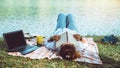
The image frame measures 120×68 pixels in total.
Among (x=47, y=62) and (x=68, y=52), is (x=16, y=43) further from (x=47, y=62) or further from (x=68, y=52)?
(x=68, y=52)

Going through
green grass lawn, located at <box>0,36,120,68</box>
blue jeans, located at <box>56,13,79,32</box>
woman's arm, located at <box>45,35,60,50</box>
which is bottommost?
green grass lawn, located at <box>0,36,120,68</box>

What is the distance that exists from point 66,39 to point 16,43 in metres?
1.44

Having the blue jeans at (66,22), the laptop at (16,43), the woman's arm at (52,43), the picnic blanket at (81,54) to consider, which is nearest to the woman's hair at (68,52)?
the picnic blanket at (81,54)

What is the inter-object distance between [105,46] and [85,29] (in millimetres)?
6118

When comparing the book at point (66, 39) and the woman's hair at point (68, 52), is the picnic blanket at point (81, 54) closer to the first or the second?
the woman's hair at point (68, 52)

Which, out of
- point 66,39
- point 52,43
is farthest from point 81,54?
point 52,43

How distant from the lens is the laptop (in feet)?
22.8

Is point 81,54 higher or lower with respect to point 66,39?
lower

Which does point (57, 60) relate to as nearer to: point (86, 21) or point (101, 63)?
point (101, 63)

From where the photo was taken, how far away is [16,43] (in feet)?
23.7

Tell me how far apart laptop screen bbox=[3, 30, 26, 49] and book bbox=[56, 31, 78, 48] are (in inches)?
42.5

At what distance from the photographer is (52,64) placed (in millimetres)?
6012

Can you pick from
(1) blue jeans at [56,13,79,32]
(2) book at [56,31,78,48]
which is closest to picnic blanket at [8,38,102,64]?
(2) book at [56,31,78,48]

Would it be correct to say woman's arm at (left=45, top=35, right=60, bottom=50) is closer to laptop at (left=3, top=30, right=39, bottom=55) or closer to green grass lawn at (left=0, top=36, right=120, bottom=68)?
laptop at (left=3, top=30, right=39, bottom=55)
